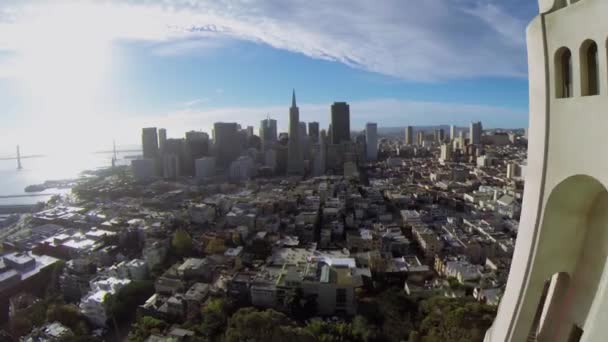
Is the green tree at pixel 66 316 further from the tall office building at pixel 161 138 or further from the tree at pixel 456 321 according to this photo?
the tall office building at pixel 161 138

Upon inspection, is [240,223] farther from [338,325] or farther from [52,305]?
[338,325]

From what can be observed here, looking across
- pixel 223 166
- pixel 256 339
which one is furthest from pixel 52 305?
pixel 223 166

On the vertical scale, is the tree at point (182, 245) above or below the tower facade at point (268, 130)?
below

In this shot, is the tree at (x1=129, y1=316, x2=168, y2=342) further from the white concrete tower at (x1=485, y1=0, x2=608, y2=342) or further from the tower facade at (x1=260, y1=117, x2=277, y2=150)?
the tower facade at (x1=260, y1=117, x2=277, y2=150)

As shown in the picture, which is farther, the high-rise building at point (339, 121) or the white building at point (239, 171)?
the high-rise building at point (339, 121)

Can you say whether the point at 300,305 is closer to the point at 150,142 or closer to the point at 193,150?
the point at 193,150

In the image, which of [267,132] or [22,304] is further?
[267,132]

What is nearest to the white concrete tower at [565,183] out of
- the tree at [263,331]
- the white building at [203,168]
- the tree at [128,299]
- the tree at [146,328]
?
the tree at [263,331]
